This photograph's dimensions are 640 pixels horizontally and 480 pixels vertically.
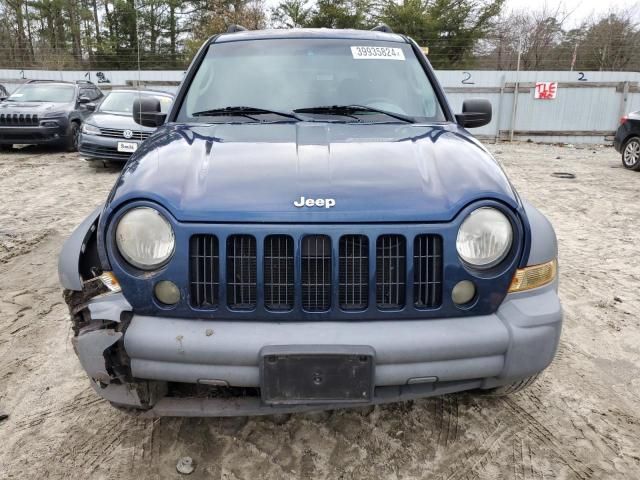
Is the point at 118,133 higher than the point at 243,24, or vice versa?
the point at 243,24

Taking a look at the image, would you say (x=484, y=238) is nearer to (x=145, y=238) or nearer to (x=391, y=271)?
(x=391, y=271)

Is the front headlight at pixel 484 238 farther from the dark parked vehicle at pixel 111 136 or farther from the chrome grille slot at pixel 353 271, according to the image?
the dark parked vehicle at pixel 111 136

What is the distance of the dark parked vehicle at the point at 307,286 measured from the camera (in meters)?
1.85

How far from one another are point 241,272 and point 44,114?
10.8 m

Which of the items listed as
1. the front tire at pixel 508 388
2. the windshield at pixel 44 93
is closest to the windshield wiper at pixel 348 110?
the front tire at pixel 508 388

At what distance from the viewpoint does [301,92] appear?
3.09 metres

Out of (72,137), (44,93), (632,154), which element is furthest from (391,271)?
(44,93)

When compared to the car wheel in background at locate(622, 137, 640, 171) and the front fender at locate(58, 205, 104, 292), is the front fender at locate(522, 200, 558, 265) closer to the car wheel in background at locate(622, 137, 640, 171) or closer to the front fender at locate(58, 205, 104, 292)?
the front fender at locate(58, 205, 104, 292)

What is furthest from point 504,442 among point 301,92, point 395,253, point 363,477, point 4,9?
point 4,9

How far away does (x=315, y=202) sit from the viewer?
76.5 inches

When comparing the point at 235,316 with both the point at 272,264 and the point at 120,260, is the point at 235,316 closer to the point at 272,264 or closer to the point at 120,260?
the point at 272,264

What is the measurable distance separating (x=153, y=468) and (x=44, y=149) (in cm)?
1197

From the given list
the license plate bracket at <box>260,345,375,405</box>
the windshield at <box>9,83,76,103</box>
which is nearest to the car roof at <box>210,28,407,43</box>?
the license plate bracket at <box>260,345,375,405</box>

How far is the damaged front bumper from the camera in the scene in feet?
6.03
